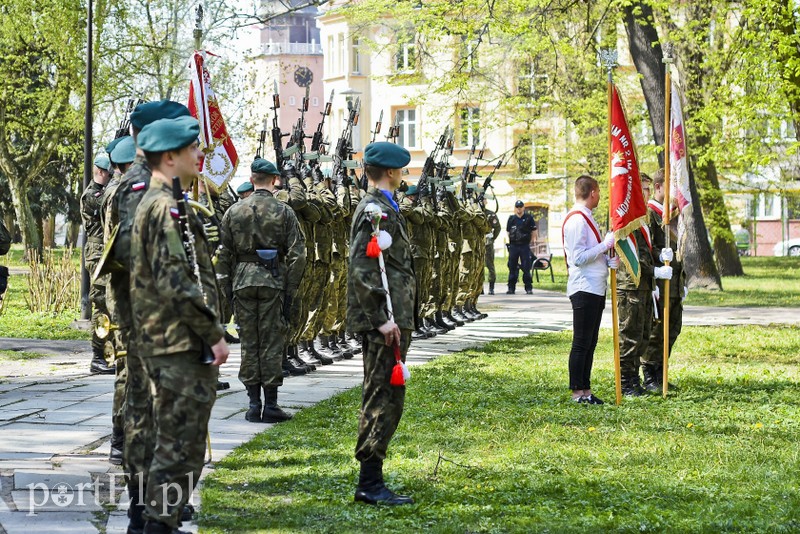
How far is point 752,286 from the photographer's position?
100 ft

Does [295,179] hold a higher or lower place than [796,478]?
higher

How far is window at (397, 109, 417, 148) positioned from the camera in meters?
60.7

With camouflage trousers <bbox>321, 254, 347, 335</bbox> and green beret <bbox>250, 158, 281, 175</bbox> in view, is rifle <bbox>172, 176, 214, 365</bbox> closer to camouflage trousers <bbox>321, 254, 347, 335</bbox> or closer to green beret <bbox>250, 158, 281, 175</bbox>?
green beret <bbox>250, 158, 281, 175</bbox>

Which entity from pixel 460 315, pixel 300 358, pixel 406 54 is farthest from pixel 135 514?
pixel 406 54

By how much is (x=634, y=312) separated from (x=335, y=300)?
176 inches

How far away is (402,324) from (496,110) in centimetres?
3064

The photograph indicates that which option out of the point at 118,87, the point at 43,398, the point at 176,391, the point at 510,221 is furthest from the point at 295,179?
the point at 118,87

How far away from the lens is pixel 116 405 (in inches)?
292

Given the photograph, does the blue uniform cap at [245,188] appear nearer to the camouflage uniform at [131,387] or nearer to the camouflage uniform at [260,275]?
the camouflage uniform at [260,275]

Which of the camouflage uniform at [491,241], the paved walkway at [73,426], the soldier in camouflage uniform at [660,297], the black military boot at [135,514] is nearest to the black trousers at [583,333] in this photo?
the soldier in camouflage uniform at [660,297]

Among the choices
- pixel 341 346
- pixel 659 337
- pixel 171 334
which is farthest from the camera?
pixel 341 346

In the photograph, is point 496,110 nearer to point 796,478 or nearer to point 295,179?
point 295,179

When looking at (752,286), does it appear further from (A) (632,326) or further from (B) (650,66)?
(A) (632,326)

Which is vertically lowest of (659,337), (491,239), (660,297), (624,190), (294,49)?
(659,337)
